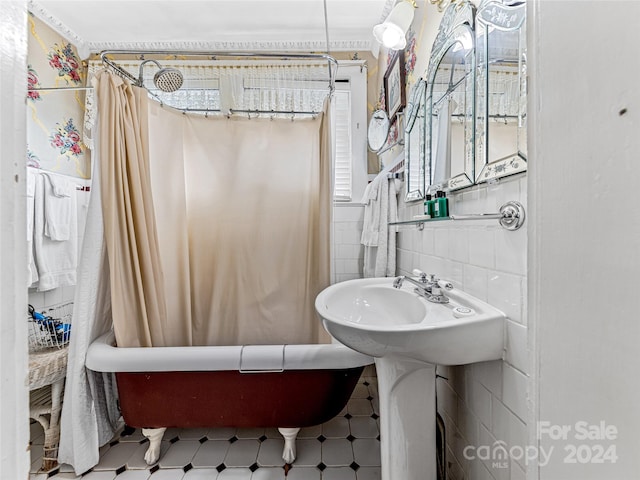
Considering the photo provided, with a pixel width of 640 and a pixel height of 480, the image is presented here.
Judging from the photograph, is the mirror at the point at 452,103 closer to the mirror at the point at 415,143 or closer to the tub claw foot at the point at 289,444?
the mirror at the point at 415,143

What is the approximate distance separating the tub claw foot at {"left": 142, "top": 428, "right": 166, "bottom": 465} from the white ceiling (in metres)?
2.60

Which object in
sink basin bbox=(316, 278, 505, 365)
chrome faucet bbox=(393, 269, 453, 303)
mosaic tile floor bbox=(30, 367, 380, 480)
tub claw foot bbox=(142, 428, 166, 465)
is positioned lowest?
mosaic tile floor bbox=(30, 367, 380, 480)

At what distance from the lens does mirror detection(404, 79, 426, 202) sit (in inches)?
54.7

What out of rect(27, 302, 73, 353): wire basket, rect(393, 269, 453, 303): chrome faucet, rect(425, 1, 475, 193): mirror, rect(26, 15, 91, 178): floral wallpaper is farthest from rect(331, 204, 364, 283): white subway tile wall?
rect(26, 15, 91, 178): floral wallpaper

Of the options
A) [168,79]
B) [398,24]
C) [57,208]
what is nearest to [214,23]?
[168,79]

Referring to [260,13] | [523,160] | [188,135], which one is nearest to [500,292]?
[523,160]

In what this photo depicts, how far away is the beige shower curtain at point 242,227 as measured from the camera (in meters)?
1.61

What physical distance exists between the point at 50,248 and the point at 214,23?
6.44ft

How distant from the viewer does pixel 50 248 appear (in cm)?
183

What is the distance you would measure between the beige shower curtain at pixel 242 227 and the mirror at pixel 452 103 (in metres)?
0.59

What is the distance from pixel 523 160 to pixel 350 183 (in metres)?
1.60

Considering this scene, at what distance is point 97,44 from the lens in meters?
2.27

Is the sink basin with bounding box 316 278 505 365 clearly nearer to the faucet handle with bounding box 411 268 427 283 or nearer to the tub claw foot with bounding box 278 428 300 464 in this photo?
the faucet handle with bounding box 411 268 427 283

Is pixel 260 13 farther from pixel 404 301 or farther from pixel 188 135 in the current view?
pixel 404 301
